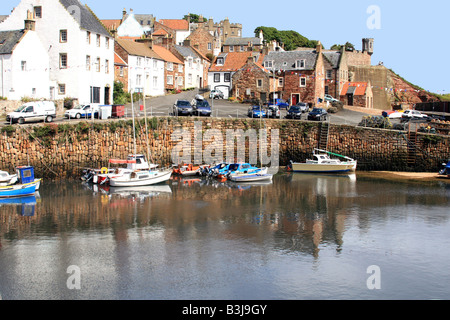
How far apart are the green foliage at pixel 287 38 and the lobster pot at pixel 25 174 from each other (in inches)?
4160

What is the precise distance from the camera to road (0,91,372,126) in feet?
173

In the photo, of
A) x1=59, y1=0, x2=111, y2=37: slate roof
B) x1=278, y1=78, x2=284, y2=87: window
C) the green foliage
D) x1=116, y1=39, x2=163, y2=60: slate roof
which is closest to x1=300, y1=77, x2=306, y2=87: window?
x1=278, y1=78, x2=284, y2=87: window

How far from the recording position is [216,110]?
5819cm

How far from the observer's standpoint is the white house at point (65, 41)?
54.0m

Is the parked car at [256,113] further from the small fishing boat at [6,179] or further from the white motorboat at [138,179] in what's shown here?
the small fishing boat at [6,179]

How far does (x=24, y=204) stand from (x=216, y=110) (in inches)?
1106

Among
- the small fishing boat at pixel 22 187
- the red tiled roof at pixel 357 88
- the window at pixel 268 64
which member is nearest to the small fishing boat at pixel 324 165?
the small fishing boat at pixel 22 187

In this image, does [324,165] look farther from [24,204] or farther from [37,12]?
[37,12]

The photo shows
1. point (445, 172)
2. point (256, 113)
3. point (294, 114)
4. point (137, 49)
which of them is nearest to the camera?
point (445, 172)

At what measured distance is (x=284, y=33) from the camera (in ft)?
468

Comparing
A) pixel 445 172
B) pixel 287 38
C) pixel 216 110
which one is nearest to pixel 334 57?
pixel 216 110

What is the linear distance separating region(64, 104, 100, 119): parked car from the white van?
6.41 ft

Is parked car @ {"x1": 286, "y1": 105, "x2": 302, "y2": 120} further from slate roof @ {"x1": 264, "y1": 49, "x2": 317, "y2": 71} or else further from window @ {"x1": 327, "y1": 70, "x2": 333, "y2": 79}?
window @ {"x1": 327, "y1": 70, "x2": 333, "y2": 79}

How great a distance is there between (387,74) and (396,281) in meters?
78.9
